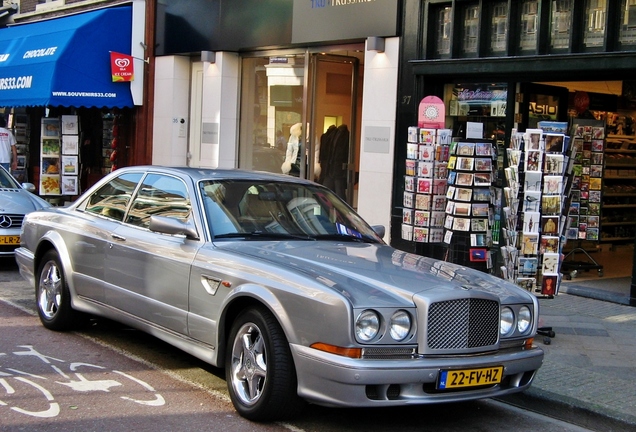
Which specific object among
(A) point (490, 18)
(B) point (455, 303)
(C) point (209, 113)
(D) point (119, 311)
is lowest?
(D) point (119, 311)

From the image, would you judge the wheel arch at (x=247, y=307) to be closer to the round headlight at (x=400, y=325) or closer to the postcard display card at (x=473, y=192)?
the round headlight at (x=400, y=325)

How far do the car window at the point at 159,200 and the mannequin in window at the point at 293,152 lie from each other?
25.5 ft

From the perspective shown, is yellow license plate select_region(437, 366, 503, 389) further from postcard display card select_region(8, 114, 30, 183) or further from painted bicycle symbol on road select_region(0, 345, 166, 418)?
postcard display card select_region(8, 114, 30, 183)

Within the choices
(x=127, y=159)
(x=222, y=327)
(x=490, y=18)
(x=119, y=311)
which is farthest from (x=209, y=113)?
(x=222, y=327)

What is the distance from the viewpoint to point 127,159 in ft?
61.4

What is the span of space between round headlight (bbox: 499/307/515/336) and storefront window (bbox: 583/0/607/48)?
5659mm

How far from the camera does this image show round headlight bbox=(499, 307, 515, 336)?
557 cm

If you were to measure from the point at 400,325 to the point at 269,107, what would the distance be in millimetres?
11022

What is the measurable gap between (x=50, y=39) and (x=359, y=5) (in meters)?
7.72

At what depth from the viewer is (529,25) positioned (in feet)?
36.4

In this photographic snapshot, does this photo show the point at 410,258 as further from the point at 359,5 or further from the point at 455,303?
the point at 359,5

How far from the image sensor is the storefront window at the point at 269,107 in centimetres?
1502

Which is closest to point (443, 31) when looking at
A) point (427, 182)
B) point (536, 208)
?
point (427, 182)

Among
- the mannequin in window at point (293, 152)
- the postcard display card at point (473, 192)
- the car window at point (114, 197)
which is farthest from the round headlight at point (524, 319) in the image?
the mannequin in window at point (293, 152)
